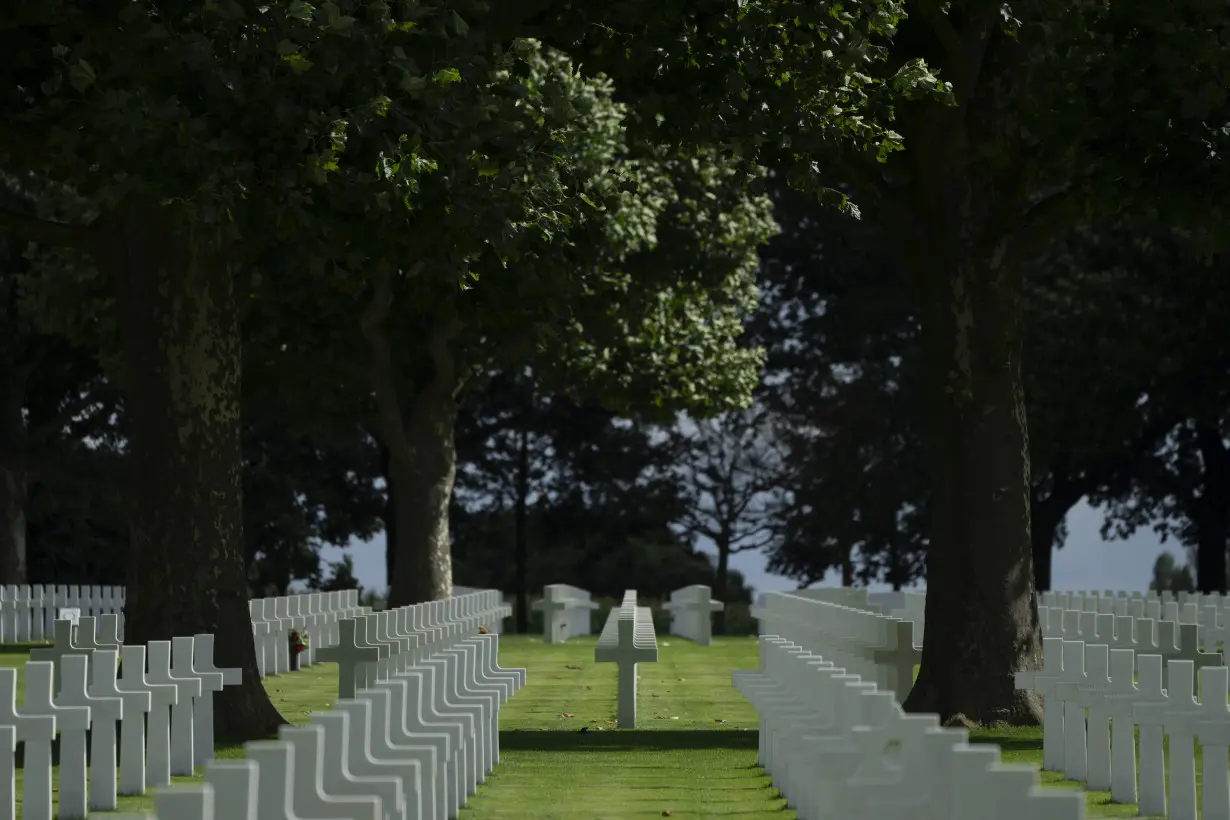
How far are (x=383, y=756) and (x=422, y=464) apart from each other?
88.1 ft

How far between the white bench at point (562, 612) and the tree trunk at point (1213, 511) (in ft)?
50.1

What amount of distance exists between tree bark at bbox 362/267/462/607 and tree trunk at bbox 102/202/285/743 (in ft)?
54.9

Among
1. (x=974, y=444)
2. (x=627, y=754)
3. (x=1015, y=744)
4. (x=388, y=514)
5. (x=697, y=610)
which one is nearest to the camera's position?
(x=627, y=754)

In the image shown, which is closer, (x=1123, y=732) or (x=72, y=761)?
(x=72, y=761)

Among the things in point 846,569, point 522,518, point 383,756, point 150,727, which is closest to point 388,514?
point 522,518

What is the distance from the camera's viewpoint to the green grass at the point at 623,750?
11766 mm

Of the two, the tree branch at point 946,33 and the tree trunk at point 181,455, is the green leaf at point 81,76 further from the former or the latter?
the tree branch at point 946,33

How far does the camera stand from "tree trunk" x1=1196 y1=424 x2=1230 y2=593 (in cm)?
4769

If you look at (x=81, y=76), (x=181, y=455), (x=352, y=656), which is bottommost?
(x=352, y=656)

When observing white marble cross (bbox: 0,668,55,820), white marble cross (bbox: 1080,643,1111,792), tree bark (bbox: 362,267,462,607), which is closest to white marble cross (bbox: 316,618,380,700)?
white marble cross (bbox: 0,668,55,820)

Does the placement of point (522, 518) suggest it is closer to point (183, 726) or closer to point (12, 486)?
point (12, 486)

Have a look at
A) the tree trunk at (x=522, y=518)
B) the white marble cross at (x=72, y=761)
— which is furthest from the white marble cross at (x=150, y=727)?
the tree trunk at (x=522, y=518)

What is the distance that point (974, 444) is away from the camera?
59.0 feet

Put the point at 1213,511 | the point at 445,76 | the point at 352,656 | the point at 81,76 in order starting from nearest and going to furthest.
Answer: the point at 81,76 → the point at 445,76 → the point at 352,656 → the point at 1213,511
